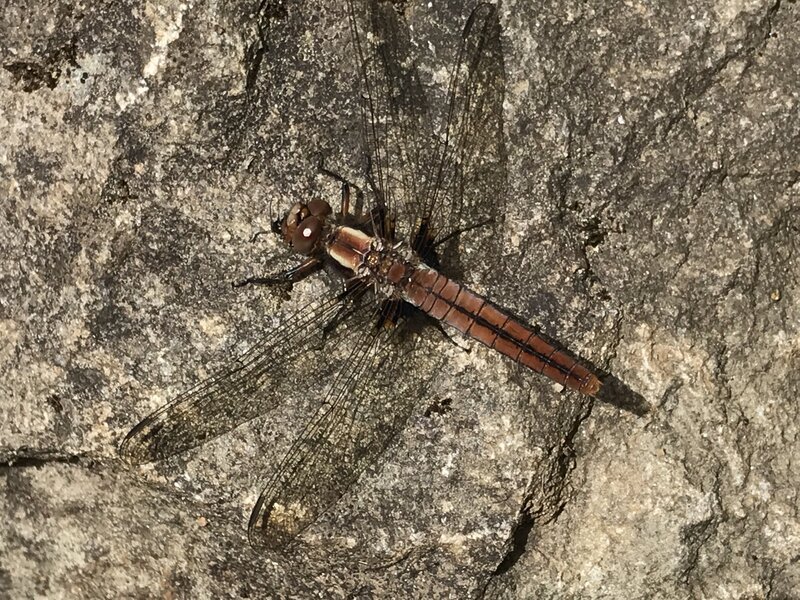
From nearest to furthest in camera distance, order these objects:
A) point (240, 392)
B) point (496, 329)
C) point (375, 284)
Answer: point (496, 329) < point (240, 392) < point (375, 284)

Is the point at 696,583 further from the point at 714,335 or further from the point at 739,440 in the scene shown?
the point at 714,335

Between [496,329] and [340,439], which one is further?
[340,439]

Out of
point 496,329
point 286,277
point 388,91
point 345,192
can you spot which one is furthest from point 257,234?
point 496,329

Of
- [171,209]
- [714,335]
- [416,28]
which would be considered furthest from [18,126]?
[714,335]

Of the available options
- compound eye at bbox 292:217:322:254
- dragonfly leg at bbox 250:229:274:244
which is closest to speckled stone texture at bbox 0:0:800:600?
dragonfly leg at bbox 250:229:274:244

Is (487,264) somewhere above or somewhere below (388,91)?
below

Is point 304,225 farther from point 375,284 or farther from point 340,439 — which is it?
point 340,439
